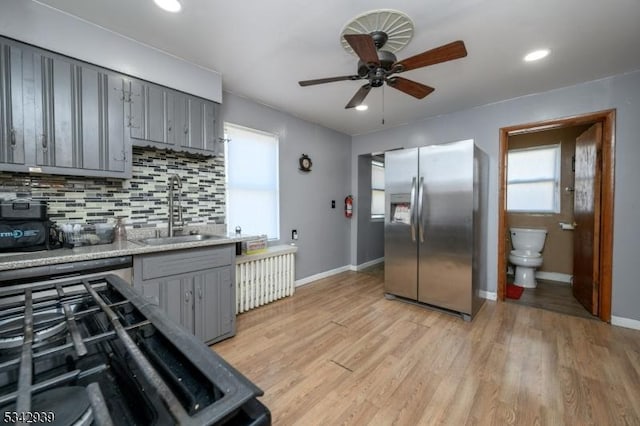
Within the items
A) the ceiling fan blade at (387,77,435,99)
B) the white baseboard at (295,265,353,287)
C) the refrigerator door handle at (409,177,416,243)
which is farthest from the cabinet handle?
the refrigerator door handle at (409,177,416,243)

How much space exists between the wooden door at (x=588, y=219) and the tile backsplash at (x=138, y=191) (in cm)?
404

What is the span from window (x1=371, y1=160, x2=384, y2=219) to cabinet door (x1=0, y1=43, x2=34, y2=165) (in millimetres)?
4475

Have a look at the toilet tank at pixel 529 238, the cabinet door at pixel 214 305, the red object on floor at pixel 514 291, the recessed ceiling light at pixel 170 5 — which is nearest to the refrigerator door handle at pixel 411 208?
the red object on floor at pixel 514 291

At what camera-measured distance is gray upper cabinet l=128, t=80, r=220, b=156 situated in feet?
6.88

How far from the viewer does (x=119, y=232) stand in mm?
2146

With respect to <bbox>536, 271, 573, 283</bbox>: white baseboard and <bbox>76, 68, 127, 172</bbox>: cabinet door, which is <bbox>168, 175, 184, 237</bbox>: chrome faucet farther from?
<bbox>536, 271, 573, 283</bbox>: white baseboard

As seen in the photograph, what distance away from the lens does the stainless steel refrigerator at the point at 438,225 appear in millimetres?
2701

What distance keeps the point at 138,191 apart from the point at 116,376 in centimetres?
231

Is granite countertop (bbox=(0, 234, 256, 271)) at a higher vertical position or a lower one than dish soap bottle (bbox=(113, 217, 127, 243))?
lower

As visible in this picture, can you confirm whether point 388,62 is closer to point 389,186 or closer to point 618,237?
point 389,186

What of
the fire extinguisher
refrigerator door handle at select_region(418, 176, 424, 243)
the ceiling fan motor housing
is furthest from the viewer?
the fire extinguisher

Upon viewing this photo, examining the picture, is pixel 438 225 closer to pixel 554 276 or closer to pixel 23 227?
pixel 554 276

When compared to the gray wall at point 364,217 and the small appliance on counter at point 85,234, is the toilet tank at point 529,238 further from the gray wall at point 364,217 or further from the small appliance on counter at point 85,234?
the small appliance on counter at point 85,234

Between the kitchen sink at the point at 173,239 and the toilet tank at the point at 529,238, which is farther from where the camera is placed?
the toilet tank at the point at 529,238
